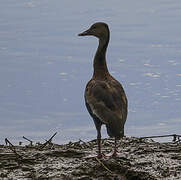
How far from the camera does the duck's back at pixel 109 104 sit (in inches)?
363

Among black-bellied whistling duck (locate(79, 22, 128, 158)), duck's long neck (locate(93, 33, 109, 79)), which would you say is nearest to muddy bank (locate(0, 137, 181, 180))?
black-bellied whistling duck (locate(79, 22, 128, 158))

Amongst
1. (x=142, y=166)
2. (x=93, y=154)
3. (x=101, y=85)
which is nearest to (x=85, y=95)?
(x=101, y=85)

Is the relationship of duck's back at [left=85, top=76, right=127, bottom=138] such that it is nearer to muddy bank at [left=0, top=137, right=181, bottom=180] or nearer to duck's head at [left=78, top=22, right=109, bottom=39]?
muddy bank at [left=0, top=137, right=181, bottom=180]

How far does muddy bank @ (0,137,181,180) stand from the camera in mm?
8398

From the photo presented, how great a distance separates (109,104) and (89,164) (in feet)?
3.57

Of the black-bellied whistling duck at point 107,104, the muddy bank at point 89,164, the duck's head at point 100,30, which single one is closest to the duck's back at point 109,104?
the black-bellied whistling duck at point 107,104

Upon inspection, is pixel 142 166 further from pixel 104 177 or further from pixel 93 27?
pixel 93 27

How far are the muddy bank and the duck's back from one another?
0.51m

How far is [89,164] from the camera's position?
8750 millimetres

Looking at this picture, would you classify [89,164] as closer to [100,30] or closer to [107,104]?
[107,104]

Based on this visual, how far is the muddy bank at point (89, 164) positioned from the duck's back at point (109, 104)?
1.67 ft

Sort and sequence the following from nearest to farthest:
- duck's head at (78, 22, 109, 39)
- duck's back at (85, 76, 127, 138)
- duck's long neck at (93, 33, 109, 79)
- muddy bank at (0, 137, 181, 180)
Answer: muddy bank at (0, 137, 181, 180)
duck's back at (85, 76, 127, 138)
duck's long neck at (93, 33, 109, 79)
duck's head at (78, 22, 109, 39)

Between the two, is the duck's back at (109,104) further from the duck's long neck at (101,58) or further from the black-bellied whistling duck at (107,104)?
the duck's long neck at (101,58)

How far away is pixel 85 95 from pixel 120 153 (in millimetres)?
1115
